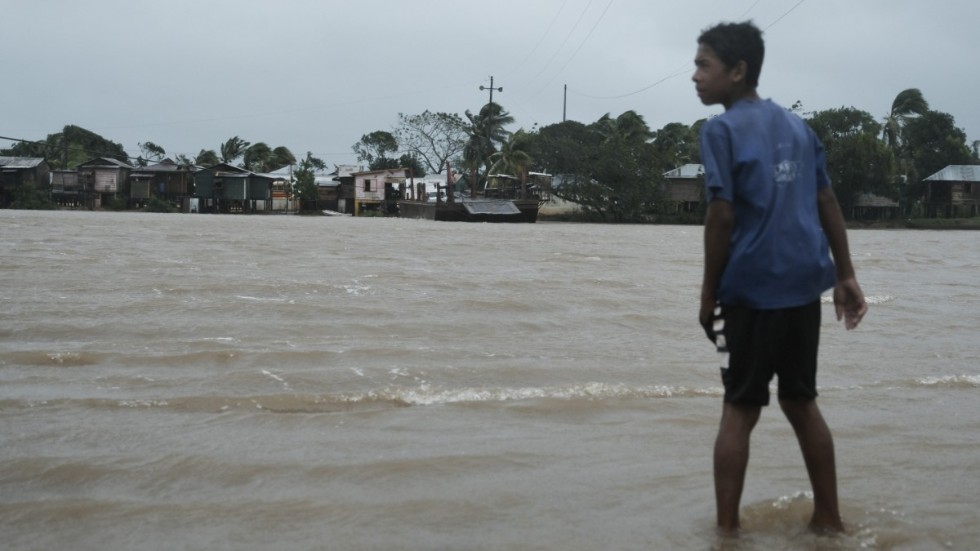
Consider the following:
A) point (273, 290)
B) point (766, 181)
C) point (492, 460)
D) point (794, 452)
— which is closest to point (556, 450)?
point (492, 460)

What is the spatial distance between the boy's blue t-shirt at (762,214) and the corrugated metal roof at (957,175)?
60.3 m

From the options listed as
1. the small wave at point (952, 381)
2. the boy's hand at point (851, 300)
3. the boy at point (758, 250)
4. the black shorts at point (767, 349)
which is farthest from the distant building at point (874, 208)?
the black shorts at point (767, 349)

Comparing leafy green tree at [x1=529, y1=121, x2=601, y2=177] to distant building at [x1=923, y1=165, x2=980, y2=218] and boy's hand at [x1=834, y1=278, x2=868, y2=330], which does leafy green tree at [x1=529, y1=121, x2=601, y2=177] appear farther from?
boy's hand at [x1=834, y1=278, x2=868, y2=330]

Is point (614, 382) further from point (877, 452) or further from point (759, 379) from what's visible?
point (759, 379)

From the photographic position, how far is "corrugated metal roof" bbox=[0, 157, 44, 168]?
62.4 metres

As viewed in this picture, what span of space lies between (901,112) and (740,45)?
64.9 metres

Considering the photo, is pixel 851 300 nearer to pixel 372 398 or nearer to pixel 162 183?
pixel 372 398

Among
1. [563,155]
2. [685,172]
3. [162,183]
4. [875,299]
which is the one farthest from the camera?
[162,183]

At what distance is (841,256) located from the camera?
2.81 metres

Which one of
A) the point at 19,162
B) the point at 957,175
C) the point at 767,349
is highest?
the point at 957,175

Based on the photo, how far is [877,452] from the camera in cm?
384

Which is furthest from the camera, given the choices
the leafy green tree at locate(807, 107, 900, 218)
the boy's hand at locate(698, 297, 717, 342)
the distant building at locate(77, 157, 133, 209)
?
the distant building at locate(77, 157, 133, 209)

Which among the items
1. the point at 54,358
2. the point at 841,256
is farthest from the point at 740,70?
the point at 54,358

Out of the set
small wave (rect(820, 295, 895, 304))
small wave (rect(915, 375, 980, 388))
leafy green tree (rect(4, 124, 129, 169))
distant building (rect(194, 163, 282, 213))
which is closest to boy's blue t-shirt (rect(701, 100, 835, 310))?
small wave (rect(915, 375, 980, 388))
